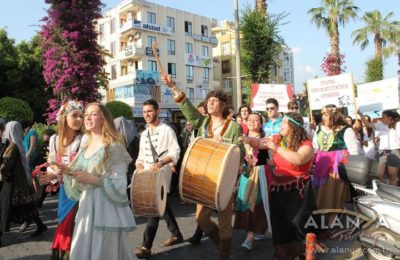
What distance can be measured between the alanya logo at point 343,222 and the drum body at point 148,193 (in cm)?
155

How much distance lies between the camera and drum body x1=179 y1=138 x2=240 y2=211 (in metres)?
3.92

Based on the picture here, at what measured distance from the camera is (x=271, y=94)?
10.7 metres

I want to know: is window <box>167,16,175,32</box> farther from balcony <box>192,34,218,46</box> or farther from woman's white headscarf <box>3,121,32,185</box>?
woman's white headscarf <box>3,121,32,185</box>

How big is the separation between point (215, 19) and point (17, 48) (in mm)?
35501

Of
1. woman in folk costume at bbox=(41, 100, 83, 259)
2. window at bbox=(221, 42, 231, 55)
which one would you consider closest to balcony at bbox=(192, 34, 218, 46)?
window at bbox=(221, 42, 231, 55)

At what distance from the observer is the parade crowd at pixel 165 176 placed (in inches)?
139

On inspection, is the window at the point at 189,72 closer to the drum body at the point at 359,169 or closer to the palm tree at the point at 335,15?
the palm tree at the point at 335,15

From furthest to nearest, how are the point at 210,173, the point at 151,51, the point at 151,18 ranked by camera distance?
1. the point at 151,18
2. the point at 151,51
3. the point at 210,173

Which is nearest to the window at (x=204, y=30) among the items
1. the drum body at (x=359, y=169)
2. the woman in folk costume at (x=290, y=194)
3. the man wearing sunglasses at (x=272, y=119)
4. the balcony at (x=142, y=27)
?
the balcony at (x=142, y=27)

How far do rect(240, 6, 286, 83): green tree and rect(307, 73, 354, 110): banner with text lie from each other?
24.3 feet

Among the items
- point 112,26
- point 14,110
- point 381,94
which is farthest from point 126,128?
point 112,26

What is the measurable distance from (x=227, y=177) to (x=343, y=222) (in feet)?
9.16

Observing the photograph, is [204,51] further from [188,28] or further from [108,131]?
[108,131]

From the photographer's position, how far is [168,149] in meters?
5.04
